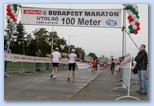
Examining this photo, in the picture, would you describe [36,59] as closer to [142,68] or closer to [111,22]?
[111,22]

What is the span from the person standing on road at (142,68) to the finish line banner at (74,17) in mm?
793

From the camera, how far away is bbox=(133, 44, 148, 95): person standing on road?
43.7ft

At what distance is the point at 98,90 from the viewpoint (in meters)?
13.8

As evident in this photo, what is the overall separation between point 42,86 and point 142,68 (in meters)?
2.24

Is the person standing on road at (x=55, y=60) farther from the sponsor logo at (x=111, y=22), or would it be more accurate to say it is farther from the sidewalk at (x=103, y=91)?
the sponsor logo at (x=111, y=22)

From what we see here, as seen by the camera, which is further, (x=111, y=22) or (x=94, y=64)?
(x=94, y=64)

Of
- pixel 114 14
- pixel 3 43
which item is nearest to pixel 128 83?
pixel 114 14

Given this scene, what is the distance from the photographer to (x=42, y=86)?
Result: 1405cm

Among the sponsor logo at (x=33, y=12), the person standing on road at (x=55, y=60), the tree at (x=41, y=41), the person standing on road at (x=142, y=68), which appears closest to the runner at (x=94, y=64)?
the person standing on road at (x=55, y=60)

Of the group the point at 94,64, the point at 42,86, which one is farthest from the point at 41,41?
the point at 94,64

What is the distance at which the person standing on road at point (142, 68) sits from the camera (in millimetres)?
13305

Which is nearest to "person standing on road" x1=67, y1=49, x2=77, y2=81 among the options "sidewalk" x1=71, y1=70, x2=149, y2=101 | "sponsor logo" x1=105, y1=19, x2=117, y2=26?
"sidewalk" x1=71, y1=70, x2=149, y2=101

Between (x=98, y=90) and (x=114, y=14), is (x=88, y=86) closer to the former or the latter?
(x=98, y=90)

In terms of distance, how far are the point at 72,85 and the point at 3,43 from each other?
1914 millimetres
